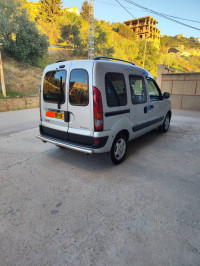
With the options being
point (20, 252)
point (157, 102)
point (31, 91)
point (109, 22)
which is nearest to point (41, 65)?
point (31, 91)

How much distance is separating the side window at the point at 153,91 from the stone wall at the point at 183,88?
7169 mm

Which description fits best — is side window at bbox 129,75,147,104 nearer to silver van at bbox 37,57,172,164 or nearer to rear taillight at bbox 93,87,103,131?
silver van at bbox 37,57,172,164

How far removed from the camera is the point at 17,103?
31.2 feet

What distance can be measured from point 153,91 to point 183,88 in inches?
299

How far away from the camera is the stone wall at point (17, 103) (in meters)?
8.88

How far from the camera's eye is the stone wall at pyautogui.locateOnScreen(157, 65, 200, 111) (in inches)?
408

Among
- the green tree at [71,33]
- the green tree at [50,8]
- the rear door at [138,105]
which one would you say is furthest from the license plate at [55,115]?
the green tree at [50,8]

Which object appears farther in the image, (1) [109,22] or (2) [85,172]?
(1) [109,22]

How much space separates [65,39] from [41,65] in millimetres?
11515

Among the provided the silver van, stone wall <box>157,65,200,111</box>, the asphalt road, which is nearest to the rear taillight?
the silver van

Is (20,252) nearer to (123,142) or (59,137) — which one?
(59,137)

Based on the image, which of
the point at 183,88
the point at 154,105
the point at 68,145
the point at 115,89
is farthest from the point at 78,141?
the point at 183,88

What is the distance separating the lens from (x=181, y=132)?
5.78 m

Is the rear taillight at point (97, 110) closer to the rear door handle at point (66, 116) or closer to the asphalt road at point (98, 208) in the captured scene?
the rear door handle at point (66, 116)
